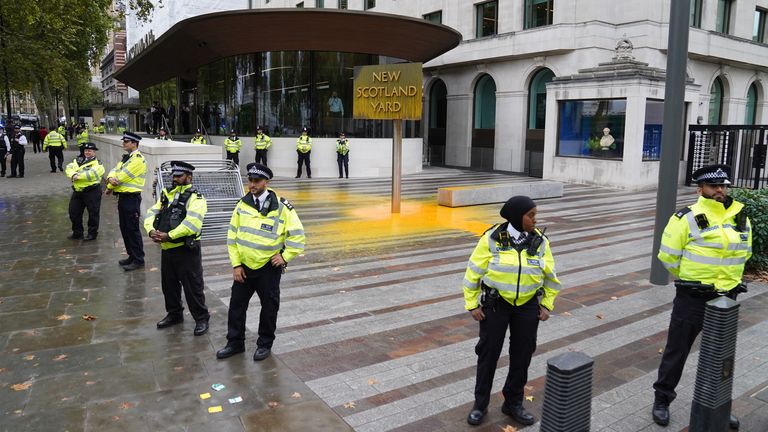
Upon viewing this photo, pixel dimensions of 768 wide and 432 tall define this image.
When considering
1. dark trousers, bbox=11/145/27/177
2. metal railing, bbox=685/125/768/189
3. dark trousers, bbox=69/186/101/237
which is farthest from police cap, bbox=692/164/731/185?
dark trousers, bbox=11/145/27/177

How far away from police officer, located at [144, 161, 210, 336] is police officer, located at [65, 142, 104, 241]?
15.2 feet

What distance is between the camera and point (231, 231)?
5.41 m

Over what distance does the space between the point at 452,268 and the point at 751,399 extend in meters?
4.72

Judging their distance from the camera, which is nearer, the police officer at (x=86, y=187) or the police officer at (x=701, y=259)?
the police officer at (x=701, y=259)

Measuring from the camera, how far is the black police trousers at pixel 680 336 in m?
4.30

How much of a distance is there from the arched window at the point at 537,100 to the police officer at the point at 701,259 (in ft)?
77.0

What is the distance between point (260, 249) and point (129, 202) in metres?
4.45

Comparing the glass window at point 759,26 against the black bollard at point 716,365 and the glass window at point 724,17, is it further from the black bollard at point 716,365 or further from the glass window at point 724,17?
the black bollard at point 716,365

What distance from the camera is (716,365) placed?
3.92 m

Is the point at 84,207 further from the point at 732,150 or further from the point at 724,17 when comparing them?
the point at 724,17

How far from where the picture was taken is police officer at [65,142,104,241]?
9.95 meters

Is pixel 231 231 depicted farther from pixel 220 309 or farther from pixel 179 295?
pixel 220 309

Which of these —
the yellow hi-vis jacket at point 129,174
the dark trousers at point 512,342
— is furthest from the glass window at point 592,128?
the dark trousers at point 512,342

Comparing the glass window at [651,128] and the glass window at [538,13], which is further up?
the glass window at [538,13]
